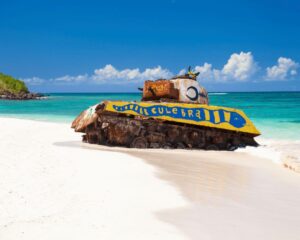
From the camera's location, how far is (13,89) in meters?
101

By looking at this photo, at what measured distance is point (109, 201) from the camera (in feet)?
23.8

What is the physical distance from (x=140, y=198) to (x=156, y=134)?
8.04m

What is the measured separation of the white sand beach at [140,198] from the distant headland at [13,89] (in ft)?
273

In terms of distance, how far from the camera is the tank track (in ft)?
50.9

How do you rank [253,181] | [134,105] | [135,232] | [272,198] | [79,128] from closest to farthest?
[135,232]
[272,198]
[253,181]
[134,105]
[79,128]

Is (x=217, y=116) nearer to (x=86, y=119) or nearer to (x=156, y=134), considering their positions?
(x=156, y=134)

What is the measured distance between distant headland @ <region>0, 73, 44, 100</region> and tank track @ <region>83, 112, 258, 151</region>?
256 feet

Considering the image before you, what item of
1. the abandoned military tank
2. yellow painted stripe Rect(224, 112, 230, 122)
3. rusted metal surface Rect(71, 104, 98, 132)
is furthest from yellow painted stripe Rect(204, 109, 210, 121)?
rusted metal surface Rect(71, 104, 98, 132)

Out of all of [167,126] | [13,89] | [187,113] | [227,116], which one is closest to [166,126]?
[167,126]

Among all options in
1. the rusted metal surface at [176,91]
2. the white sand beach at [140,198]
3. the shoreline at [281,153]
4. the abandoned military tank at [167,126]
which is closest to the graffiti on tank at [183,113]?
the abandoned military tank at [167,126]

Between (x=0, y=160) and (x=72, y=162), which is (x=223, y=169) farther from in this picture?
(x=0, y=160)

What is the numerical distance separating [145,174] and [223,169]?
2.59 metres

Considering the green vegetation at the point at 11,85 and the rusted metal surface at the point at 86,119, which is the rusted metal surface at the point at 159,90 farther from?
the green vegetation at the point at 11,85

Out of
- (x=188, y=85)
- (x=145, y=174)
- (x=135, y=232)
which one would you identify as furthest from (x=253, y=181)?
(x=188, y=85)
